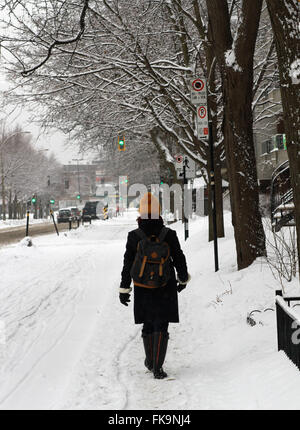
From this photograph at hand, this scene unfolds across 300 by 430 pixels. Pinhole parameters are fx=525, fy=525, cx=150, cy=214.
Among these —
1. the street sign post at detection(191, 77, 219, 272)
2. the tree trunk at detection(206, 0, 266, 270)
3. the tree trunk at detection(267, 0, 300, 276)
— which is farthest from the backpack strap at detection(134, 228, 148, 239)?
the street sign post at detection(191, 77, 219, 272)

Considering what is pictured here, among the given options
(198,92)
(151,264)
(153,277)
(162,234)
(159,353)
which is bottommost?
(159,353)

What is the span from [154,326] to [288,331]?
4.71 feet

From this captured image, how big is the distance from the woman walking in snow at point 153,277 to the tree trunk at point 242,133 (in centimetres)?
415

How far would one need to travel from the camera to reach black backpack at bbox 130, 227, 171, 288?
5.43 metres

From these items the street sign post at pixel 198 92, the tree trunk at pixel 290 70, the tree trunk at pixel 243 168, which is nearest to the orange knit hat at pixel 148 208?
the tree trunk at pixel 290 70

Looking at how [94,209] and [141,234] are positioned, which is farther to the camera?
[94,209]

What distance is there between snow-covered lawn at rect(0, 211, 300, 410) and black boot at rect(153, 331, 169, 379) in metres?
0.10

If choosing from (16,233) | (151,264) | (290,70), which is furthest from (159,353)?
(16,233)

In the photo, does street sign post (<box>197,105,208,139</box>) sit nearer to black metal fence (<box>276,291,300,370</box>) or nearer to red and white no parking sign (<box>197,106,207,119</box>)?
red and white no parking sign (<box>197,106,207,119</box>)

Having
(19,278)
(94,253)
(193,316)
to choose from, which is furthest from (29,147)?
(193,316)

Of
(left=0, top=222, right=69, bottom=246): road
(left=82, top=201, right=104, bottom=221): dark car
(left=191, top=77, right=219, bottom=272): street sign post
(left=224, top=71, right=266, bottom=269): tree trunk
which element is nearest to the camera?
(left=224, top=71, right=266, bottom=269): tree trunk

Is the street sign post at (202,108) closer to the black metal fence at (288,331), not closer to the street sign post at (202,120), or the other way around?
the street sign post at (202,120)

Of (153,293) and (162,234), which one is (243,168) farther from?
(153,293)

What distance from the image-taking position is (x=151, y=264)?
544 cm
